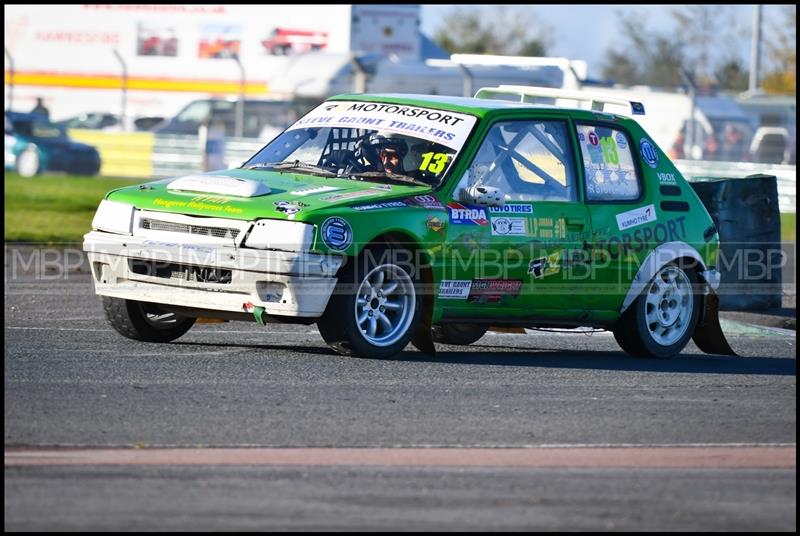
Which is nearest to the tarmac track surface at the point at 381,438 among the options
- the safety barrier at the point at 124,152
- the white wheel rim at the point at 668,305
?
the white wheel rim at the point at 668,305

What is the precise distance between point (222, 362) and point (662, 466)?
3241mm

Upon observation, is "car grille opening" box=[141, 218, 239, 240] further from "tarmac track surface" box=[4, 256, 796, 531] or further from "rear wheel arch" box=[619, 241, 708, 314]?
"rear wheel arch" box=[619, 241, 708, 314]

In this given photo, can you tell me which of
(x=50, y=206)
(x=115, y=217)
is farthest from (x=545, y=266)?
(x=50, y=206)

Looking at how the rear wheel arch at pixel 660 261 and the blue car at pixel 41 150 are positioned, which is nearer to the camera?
the rear wheel arch at pixel 660 261

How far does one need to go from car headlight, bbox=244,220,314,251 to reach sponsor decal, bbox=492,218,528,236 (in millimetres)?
1419

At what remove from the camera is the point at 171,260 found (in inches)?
350

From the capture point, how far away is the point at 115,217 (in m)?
9.18

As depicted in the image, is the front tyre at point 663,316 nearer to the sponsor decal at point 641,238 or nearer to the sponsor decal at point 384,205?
the sponsor decal at point 641,238

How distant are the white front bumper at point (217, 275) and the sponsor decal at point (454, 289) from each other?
2.81 feet

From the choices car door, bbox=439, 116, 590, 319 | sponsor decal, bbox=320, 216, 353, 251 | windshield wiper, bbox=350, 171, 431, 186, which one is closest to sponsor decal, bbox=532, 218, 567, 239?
car door, bbox=439, 116, 590, 319

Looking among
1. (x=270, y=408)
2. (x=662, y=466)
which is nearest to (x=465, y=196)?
(x=270, y=408)

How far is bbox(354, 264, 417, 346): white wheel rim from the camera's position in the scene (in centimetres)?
900

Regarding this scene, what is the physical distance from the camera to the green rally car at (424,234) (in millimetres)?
8734

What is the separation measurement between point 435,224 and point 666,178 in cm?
223
